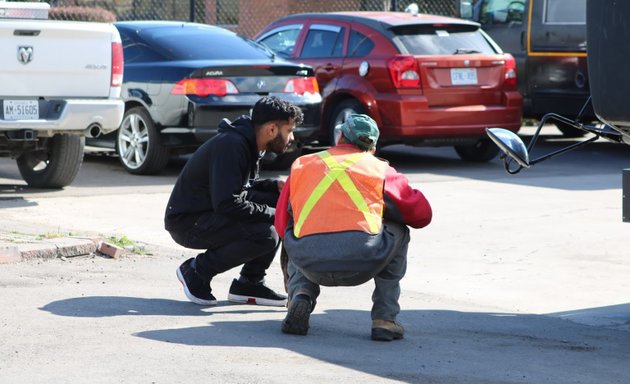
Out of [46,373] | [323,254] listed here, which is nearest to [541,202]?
[323,254]

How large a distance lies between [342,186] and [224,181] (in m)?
0.84

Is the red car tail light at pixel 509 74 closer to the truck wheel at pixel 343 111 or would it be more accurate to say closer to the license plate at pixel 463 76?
the license plate at pixel 463 76

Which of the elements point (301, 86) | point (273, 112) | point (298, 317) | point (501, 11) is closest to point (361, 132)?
point (273, 112)

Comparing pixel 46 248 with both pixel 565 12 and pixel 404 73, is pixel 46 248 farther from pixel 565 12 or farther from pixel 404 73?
pixel 565 12

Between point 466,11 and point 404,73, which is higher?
point 466,11

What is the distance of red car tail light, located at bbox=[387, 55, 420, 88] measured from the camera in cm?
1346

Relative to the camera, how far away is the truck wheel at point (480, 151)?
14.5 m

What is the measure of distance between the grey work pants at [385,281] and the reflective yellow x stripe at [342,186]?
15cm

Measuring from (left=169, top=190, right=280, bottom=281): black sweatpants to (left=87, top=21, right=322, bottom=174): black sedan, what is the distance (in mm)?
5239

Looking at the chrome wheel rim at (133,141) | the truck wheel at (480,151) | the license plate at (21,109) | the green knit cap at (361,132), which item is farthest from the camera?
the truck wheel at (480,151)

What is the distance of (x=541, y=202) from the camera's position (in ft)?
37.2

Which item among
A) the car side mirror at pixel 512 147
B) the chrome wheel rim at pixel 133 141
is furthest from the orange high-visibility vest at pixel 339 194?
the chrome wheel rim at pixel 133 141

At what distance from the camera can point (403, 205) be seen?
629 cm

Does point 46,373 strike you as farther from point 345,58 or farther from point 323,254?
point 345,58
